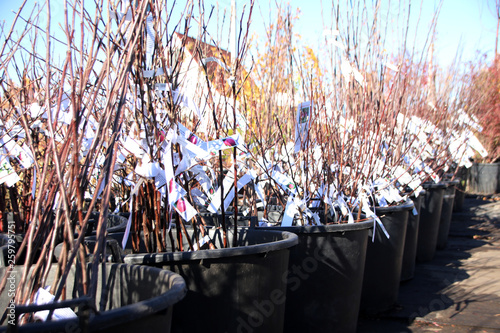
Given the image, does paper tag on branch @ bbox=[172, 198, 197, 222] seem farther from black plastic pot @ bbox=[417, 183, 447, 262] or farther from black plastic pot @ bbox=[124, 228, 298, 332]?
black plastic pot @ bbox=[417, 183, 447, 262]

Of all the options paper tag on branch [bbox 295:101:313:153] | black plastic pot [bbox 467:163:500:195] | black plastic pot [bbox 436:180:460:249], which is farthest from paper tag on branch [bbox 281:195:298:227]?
black plastic pot [bbox 467:163:500:195]

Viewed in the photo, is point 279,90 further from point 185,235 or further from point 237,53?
point 185,235

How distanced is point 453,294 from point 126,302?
9.93 ft

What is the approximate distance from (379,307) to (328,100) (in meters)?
1.37

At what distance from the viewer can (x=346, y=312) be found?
2.64 metres

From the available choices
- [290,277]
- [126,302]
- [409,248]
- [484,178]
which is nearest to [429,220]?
[409,248]

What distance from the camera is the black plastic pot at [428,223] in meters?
5.01

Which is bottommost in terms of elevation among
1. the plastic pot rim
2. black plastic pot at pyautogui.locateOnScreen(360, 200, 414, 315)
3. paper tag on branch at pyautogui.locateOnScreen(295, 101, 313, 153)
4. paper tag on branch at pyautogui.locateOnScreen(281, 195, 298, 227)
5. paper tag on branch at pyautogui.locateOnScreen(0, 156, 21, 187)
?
black plastic pot at pyautogui.locateOnScreen(360, 200, 414, 315)

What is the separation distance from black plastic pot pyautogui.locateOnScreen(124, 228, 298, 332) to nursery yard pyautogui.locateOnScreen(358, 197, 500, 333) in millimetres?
1514

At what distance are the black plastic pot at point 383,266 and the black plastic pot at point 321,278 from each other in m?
0.70

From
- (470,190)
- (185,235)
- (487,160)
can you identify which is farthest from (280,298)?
(487,160)

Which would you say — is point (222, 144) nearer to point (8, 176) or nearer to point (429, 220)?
point (8, 176)

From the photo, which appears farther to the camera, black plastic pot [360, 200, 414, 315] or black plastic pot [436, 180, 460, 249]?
black plastic pot [436, 180, 460, 249]

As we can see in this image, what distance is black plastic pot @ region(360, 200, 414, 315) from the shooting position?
331 cm
